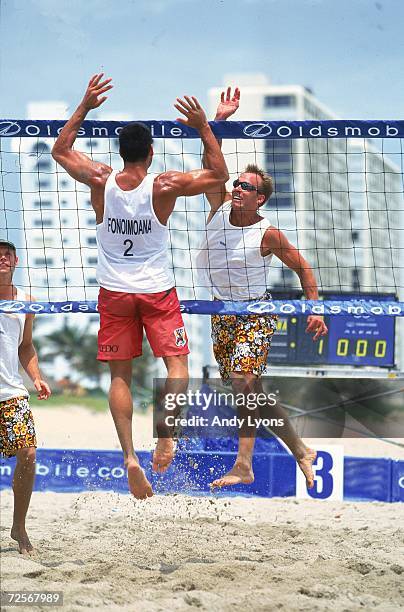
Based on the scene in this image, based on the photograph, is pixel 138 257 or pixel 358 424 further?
pixel 358 424

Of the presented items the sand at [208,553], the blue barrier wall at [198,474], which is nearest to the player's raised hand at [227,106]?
the sand at [208,553]

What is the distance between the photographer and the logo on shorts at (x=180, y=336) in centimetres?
610

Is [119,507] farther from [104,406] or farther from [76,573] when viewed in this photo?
[104,406]

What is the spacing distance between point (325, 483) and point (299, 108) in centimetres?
11126

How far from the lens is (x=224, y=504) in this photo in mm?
8766

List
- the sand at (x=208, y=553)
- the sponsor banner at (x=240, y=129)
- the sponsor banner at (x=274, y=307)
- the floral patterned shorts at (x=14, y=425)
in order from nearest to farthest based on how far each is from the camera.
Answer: the sand at (x=208, y=553)
the floral patterned shorts at (x=14, y=425)
the sponsor banner at (x=274, y=307)
the sponsor banner at (x=240, y=129)

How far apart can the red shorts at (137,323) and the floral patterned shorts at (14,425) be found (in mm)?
697

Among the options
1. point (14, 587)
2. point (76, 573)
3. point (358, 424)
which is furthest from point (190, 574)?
point (358, 424)

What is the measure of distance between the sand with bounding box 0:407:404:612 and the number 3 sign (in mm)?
210

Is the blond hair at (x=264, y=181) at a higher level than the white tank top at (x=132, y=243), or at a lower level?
higher

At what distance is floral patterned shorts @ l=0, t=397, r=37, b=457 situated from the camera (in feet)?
20.9

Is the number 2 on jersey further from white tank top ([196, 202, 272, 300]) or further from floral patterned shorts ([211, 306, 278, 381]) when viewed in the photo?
floral patterned shorts ([211, 306, 278, 381])

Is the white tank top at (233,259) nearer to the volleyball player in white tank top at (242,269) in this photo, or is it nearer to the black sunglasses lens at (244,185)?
the volleyball player in white tank top at (242,269)

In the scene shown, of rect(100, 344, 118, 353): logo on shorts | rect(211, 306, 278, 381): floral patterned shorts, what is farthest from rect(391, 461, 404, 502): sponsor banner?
rect(100, 344, 118, 353): logo on shorts
